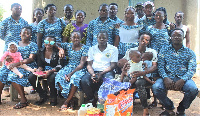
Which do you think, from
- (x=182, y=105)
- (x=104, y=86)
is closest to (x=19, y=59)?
(x=104, y=86)

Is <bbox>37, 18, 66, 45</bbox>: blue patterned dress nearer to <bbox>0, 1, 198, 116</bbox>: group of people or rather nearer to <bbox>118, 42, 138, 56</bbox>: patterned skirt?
<bbox>0, 1, 198, 116</bbox>: group of people

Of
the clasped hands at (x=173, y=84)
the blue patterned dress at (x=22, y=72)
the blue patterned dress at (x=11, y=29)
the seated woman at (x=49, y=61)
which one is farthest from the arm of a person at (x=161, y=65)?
the blue patterned dress at (x=11, y=29)

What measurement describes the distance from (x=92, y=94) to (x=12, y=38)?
232 centimetres

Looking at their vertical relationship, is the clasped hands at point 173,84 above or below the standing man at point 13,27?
below

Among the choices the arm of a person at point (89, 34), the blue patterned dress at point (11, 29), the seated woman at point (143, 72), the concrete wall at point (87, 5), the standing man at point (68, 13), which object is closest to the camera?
the seated woman at point (143, 72)

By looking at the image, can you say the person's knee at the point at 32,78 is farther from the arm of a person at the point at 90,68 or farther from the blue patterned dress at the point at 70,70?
the arm of a person at the point at 90,68

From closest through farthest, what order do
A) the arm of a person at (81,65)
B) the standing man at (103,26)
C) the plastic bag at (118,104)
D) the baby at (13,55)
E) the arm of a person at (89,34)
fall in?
the plastic bag at (118,104), the arm of a person at (81,65), the baby at (13,55), the standing man at (103,26), the arm of a person at (89,34)

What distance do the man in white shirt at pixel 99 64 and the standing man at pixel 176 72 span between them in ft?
2.96

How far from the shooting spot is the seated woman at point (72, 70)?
4.48 meters

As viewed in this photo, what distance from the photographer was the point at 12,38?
209 inches

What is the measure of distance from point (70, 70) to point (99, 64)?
62cm

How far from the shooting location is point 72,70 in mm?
4758

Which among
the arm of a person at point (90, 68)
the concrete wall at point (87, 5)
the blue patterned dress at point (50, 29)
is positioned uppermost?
the concrete wall at point (87, 5)

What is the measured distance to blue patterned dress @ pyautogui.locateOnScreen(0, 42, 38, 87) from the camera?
4691 mm
